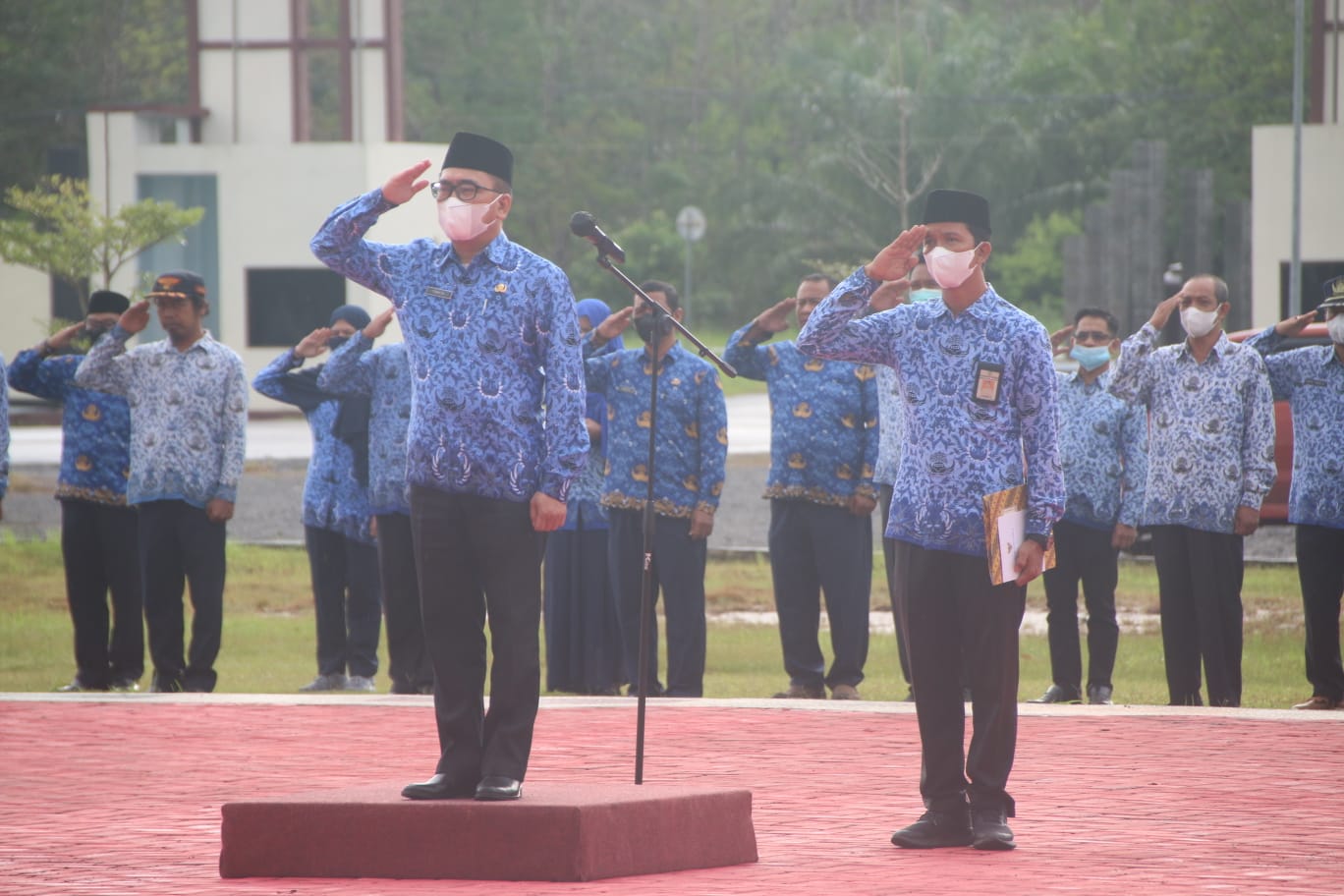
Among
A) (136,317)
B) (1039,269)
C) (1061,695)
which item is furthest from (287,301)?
(1061,695)

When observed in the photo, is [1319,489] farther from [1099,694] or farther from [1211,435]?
[1099,694]

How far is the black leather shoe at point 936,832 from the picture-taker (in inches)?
256

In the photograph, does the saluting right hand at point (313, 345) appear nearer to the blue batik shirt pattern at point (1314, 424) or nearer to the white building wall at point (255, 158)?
the blue batik shirt pattern at point (1314, 424)

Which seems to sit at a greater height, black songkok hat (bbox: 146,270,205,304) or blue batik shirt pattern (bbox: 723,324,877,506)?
black songkok hat (bbox: 146,270,205,304)

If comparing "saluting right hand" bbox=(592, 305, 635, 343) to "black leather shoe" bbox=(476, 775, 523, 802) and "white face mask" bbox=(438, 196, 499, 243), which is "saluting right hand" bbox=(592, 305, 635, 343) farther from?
"black leather shoe" bbox=(476, 775, 523, 802)

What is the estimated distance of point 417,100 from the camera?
209ft

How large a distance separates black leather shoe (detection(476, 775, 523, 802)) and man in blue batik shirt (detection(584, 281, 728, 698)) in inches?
183

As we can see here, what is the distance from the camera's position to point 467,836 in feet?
19.5

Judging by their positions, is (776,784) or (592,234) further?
(776,784)

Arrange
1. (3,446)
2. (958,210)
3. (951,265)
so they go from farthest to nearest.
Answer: (3,446)
(958,210)
(951,265)

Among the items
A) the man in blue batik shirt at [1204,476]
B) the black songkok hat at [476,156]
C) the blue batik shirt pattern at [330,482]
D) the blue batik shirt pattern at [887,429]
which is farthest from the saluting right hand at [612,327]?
the black songkok hat at [476,156]

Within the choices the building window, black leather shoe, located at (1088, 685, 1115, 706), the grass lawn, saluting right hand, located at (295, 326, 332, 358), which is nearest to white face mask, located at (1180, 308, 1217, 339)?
black leather shoe, located at (1088, 685, 1115, 706)

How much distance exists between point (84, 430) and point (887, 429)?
4418 mm

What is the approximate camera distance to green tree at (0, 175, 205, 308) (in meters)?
33.7
